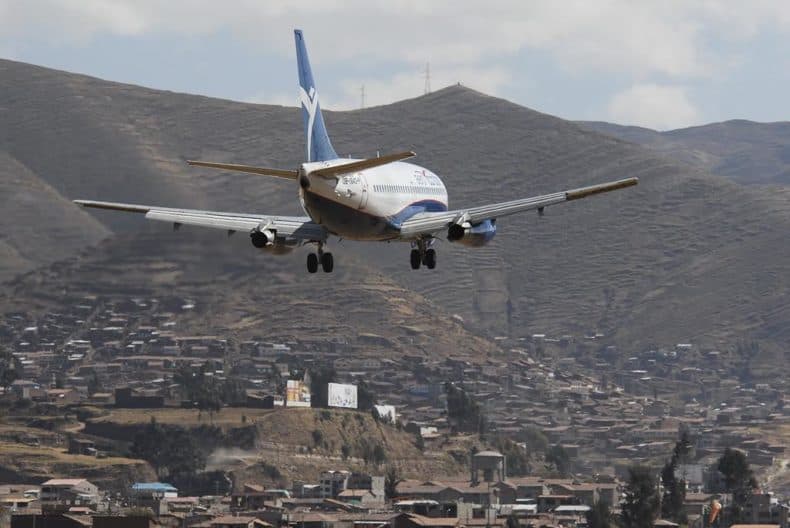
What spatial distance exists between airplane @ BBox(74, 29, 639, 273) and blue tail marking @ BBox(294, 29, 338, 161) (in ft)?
0.15

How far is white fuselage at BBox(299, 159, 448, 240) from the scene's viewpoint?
282ft

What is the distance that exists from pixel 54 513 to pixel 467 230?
103251 mm

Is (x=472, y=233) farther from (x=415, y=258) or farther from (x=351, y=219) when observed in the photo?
(x=351, y=219)

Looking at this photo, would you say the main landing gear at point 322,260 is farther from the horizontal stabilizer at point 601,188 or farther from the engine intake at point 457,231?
the horizontal stabilizer at point 601,188

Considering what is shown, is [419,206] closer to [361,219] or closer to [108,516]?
[361,219]

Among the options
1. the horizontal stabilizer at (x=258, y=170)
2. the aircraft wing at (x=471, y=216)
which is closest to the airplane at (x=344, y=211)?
the aircraft wing at (x=471, y=216)

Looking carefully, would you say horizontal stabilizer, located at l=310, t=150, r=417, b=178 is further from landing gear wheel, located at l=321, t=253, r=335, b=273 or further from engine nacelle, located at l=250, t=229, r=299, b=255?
landing gear wheel, located at l=321, t=253, r=335, b=273

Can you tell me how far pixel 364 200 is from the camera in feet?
291

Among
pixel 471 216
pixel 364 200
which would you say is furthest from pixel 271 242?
pixel 471 216

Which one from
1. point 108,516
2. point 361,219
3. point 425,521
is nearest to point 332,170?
point 361,219

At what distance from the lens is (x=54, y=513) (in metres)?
185

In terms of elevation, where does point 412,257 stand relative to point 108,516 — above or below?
above

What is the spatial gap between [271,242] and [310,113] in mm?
8074

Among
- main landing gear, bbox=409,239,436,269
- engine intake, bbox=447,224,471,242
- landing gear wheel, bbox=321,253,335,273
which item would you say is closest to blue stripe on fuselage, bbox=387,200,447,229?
main landing gear, bbox=409,239,436,269
